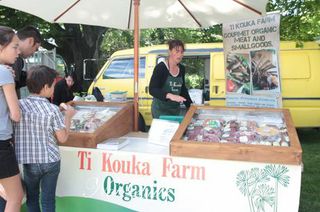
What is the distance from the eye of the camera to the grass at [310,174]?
4348 millimetres

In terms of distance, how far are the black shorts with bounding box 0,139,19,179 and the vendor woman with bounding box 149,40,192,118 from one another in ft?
5.31

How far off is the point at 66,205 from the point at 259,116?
166 centimetres

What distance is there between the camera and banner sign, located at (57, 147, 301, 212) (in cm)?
259

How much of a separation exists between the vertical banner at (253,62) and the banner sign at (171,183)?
1593 mm

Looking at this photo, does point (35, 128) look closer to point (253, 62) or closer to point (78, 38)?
point (253, 62)

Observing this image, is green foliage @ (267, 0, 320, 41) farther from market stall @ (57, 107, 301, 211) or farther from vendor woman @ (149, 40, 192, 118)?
market stall @ (57, 107, 301, 211)

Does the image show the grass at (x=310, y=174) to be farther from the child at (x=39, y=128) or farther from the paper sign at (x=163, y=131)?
the child at (x=39, y=128)

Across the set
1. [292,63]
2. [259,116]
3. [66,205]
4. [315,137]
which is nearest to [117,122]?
[66,205]

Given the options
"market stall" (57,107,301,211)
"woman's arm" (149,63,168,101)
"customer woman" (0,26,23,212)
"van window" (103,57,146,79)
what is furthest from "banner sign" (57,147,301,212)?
"van window" (103,57,146,79)

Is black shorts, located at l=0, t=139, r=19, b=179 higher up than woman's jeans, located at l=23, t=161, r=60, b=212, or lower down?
higher up

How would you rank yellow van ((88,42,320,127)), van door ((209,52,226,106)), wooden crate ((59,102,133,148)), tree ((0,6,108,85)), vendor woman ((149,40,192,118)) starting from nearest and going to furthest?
wooden crate ((59,102,133,148)), vendor woman ((149,40,192,118)), yellow van ((88,42,320,127)), van door ((209,52,226,106)), tree ((0,6,108,85))

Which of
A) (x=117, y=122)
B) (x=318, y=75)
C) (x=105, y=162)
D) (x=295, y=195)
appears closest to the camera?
(x=295, y=195)

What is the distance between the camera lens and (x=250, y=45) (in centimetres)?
418

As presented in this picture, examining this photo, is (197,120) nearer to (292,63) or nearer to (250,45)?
(250,45)
